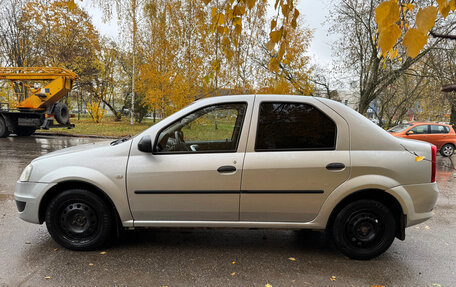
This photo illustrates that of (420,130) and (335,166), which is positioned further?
(420,130)

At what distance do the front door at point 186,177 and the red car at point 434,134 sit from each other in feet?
41.1

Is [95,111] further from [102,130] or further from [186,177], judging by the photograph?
[186,177]

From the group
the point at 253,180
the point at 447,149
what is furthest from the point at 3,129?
the point at 447,149

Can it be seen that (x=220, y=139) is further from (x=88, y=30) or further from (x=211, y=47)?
(x=88, y=30)

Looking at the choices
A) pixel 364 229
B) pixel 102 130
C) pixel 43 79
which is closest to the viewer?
pixel 364 229

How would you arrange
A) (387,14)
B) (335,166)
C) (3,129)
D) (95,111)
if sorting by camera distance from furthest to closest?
(95,111), (3,129), (335,166), (387,14)

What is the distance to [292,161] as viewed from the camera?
302 centimetres

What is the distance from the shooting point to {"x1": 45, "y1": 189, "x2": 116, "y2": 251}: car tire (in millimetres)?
3152

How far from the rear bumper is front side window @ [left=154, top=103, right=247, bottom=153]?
180 centimetres

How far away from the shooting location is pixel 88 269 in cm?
283

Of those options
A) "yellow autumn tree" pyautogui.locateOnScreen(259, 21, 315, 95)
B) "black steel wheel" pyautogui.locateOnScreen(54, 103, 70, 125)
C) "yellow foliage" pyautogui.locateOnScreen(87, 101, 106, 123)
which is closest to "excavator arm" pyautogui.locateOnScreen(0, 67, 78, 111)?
"black steel wheel" pyautogui.locateOnScreen(54, 103, 70, 125)

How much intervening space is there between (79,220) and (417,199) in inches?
145

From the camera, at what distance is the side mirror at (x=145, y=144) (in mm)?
3027

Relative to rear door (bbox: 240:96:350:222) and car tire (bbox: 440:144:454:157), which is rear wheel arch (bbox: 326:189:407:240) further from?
car tire (bbox: 440:144:454:157)
